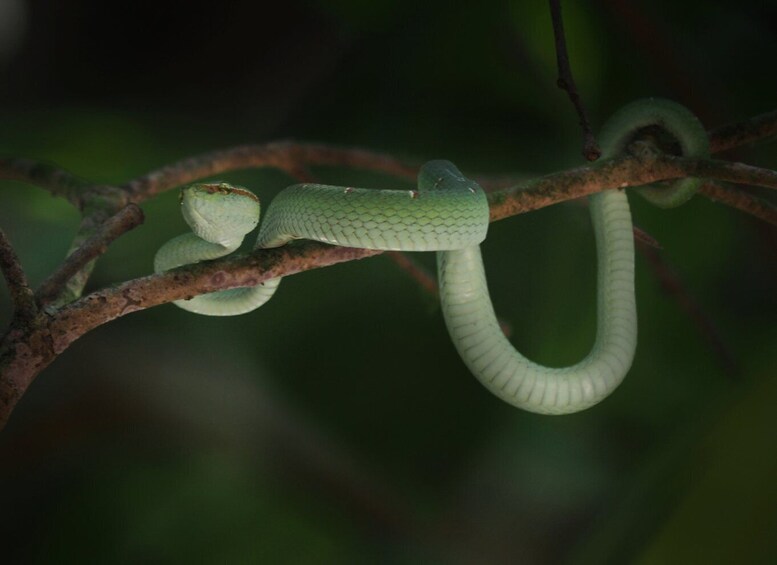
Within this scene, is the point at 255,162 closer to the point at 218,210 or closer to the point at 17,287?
the point at 218,210

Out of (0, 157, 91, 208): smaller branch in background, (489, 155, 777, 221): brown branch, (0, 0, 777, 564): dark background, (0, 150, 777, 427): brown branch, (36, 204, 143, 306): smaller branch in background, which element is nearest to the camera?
(0, 150, 777, 427): brown branch

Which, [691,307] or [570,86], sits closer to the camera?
[570,86]

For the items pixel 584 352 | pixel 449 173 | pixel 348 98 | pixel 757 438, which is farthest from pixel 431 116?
pixel 757 438

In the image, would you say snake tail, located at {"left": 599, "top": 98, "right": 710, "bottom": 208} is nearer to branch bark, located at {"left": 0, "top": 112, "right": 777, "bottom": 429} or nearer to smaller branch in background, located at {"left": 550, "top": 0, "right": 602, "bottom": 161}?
branch bark, located at {"left": 0, "top": 112, "right": 777, "bottom": 429}

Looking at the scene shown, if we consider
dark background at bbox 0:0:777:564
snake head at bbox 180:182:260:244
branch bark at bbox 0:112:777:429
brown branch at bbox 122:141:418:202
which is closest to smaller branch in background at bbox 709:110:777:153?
branch bark at bbox 0:112:777:429

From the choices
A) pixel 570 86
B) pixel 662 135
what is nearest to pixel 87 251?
pixel 570 86

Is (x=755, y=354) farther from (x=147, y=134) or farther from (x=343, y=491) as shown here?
Answer: (x=147, y=134)

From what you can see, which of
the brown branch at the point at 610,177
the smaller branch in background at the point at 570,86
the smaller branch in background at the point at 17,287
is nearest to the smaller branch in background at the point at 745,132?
the brown branch at the point at 610,177
